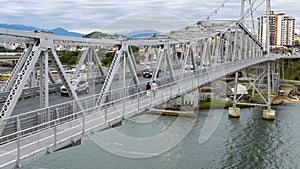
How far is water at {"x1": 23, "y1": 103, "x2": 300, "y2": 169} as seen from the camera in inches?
533

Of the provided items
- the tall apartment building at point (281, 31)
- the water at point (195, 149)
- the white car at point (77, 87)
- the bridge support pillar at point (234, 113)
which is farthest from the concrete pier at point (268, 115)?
the tall apartment building at point (281, 31)

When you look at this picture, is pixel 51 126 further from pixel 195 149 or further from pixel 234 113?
pixel 234 113

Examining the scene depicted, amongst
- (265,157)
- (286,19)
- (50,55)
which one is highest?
(286,19)

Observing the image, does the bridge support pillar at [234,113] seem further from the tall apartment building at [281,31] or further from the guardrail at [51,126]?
the tall apartment building at [281,31]

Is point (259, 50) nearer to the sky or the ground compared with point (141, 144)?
nearer to the sky

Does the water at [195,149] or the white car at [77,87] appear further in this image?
the water at [195,149]

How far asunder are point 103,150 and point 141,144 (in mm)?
1952

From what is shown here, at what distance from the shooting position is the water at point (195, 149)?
44.4ft

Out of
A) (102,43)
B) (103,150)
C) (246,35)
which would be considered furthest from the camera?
(246,35)

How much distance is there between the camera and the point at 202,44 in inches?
706

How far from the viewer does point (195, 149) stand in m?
15.6

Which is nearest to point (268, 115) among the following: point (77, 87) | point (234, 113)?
point (234, 113)

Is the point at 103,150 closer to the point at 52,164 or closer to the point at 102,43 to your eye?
the point at 52,164

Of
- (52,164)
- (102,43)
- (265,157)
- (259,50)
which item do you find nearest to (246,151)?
(265,157)
